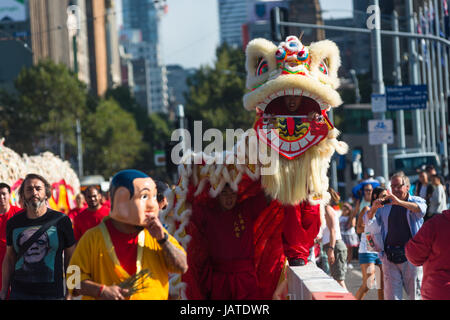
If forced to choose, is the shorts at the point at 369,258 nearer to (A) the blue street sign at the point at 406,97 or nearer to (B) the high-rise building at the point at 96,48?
(A) the blue street sign at the point at 406,97

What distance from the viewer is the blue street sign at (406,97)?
18234 millimetres

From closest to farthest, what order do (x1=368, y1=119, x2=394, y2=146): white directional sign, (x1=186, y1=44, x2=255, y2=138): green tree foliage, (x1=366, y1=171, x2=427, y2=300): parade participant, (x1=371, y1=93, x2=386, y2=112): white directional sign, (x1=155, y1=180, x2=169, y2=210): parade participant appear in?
1. (x1=155, y1=180, x2=169, y2=210): parade participant
2. (x1=366, y1=171, x2=427, y2=300): parade participant
3. (x1=368, y1=119, x2=394, y2=146): white directional sign
4. (x1=371, y1=93, x2=386, y2=112): white directional sign
5. (x1=186, y1=44, x2=255, y2=138): green tree foliage

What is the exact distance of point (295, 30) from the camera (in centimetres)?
8312

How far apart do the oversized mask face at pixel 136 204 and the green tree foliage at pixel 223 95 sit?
44.9m

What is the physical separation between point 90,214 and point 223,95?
4157 centimetres

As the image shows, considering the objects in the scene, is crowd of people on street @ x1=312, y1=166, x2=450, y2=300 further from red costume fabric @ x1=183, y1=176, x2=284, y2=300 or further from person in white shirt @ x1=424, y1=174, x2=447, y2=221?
person in white shirt @ x1=424, y1=174, x2=447, y2=221

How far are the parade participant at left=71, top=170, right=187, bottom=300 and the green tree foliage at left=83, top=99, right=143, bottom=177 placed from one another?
48.0m

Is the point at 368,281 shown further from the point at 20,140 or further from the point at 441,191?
the point at 20,140

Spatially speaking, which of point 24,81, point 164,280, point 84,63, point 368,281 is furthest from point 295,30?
point 164,280

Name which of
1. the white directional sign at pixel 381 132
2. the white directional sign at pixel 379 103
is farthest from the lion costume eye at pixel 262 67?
the white directional sign at pixel 379 103

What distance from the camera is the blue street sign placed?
18.2 meters

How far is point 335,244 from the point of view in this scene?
1110 cm

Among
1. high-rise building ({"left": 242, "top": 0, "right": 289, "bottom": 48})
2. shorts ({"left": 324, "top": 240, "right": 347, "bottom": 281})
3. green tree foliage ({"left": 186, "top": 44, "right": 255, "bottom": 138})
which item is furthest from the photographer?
high-rise building ({"left": 242, "top": 0, "right": 289, "bottom": 48})

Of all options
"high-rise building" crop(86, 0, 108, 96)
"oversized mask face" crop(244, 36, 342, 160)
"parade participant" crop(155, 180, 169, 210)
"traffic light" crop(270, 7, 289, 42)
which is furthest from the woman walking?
"high-rise building" crop(86, 0, 108, 96)
